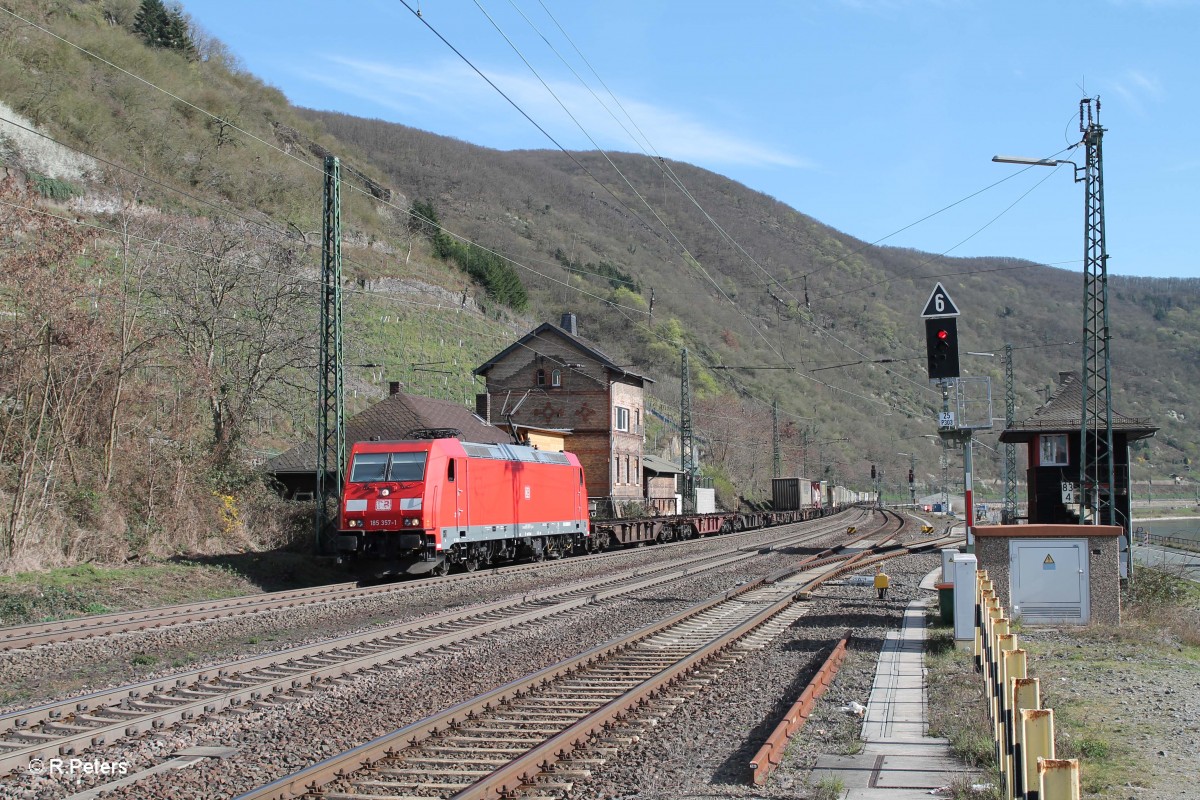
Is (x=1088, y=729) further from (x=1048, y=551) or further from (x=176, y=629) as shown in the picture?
(x=176, y=629)

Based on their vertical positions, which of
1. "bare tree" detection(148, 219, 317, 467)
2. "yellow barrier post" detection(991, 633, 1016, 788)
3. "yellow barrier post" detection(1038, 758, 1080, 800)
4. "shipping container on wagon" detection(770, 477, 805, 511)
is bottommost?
"shipping container on wagon" detection(770, 477, 805, 511)

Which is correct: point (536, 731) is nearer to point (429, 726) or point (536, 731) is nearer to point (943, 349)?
point (429, 726)

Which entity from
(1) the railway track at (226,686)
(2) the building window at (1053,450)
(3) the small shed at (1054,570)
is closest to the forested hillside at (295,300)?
(2) the building window at (1053,450)

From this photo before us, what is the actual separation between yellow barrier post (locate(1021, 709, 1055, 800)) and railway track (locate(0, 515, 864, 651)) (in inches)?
461

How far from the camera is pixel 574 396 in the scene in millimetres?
53469

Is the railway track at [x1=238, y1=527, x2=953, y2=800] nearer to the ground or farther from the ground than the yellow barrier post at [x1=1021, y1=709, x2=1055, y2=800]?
nearer to the ground

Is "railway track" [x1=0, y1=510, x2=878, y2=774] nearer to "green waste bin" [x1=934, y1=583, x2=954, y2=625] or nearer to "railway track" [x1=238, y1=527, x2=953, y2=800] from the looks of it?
"railway track" [x1=238, y1=527, x2=953, y2=800]

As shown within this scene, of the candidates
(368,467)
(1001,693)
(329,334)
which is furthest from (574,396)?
(1001,693)

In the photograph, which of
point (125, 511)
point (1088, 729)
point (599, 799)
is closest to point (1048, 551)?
point (1088, 729)

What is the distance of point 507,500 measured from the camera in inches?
1014

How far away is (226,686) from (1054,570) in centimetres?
1111

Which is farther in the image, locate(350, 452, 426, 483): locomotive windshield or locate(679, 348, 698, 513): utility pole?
locate(679, 348, 698, 513): utility pole

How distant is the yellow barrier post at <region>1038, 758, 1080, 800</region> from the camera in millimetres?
3756

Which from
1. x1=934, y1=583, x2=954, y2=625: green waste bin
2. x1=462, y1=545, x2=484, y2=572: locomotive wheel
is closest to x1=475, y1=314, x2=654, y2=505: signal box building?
x1=462, y1=545, x2=484, y2=572: locomotive wheel
